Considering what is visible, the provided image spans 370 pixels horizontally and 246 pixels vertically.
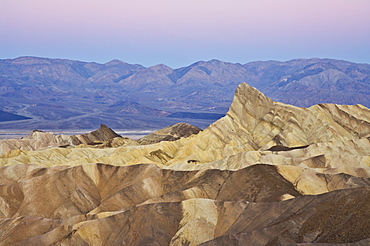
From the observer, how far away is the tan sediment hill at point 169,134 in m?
110

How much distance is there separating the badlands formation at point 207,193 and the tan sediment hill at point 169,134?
108 feet

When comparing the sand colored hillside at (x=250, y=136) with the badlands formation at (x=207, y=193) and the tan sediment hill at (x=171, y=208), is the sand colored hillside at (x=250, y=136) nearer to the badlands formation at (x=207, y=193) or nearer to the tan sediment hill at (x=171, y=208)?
the badlands formation at (x=207, y=193)

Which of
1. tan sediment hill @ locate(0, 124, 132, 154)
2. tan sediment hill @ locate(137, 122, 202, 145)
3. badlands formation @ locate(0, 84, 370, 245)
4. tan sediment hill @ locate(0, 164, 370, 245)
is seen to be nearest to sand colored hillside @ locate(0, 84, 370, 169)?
badlands formation @ locate(0, 84, 370, 245)

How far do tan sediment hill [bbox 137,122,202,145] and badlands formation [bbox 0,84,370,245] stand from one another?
33.1 meters

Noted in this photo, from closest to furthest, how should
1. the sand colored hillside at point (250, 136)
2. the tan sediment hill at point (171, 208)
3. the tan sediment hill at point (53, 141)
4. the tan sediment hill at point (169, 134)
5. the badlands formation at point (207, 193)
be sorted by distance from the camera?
the tan sediment hill at point (171, 208)
the badlands formation at point (207, 193)
the sand colored hillside at point (250, 136)
the tan sediment hill at point (53, 141)
the tan sediment hill at point (169, 134)

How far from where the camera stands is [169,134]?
117 m

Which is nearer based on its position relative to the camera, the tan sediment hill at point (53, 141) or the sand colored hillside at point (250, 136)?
the sand colored hillside at point (250, 136)

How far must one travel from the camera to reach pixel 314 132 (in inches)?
2884

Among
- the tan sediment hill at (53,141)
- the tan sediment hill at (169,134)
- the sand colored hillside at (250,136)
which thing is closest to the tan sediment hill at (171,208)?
the sand colored hillside at (250,136)

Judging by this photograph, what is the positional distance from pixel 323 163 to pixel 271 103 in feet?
104

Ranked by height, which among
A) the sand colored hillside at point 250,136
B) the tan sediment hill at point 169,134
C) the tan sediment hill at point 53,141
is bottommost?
the tan sediment hill at point 169,134

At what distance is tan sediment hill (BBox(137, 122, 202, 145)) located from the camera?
109713 millimetres

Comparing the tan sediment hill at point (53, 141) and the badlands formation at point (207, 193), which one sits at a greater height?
the badlands formation at point (207, 193)

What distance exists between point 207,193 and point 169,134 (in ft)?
243
